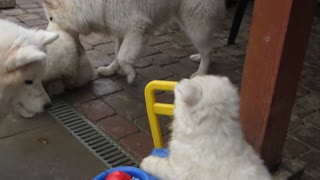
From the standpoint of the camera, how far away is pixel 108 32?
367 cm

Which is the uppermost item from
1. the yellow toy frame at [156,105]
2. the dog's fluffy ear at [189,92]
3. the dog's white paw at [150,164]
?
the dog's fluffy ear at [189,92]

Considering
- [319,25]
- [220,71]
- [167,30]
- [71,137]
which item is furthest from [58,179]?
[319,25]

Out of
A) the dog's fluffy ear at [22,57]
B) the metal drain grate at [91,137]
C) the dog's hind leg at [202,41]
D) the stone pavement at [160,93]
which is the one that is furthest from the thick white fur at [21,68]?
the dog's hind leg at [202,41]

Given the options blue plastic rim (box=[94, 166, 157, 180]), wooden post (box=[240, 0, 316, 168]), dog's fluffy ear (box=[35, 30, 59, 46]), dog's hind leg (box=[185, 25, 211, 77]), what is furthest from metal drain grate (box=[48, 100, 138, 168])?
dog's hind leg (box=[185, 25, 211, 77])

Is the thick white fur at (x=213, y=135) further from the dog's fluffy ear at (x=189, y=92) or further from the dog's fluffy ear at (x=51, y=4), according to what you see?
the dog's fluffy ear at (x=51, y=4)

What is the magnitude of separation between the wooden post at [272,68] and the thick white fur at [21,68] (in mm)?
1222

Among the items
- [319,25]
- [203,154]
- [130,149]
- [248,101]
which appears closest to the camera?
[203,154]

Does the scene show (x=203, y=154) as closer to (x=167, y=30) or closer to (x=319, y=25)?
(x=167, y=30)

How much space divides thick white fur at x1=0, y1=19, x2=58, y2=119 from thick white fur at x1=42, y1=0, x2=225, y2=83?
867 mm

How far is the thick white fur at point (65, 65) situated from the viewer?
11.4 ft

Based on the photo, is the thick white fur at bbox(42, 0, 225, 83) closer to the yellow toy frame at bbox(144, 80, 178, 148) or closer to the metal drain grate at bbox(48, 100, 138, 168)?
the metal drain grate at bbox(48, 100, 138, 168)

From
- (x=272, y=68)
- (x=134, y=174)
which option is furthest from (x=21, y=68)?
(x=272, y=68)

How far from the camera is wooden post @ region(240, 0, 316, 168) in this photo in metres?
1.97

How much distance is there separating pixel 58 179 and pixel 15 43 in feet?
2.96
